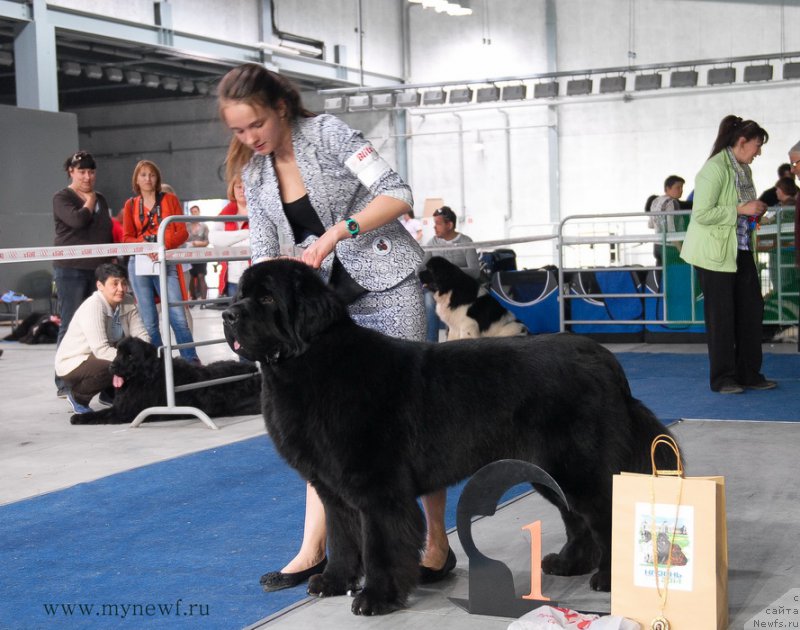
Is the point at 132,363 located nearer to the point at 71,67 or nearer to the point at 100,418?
the point at 100,418

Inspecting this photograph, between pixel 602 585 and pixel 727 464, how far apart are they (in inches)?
69.4

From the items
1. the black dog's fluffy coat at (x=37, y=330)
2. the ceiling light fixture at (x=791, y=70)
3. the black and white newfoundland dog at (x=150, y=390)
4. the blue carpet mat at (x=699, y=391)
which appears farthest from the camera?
the ceiling light fixture at (x=791, y=70)

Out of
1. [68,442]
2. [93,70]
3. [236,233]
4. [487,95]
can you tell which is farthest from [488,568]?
[93,70]

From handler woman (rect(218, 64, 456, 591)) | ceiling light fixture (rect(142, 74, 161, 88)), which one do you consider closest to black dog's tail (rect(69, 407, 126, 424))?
handler woman (rect(218, 64, 456, 591))

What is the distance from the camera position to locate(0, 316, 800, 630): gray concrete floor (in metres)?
2.51

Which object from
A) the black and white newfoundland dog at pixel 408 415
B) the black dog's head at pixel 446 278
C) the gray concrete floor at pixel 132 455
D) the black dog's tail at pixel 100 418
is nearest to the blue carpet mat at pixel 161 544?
the gray concrete floor at pixel 132 455

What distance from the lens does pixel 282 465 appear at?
4598mm

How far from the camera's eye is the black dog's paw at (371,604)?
2494 mm

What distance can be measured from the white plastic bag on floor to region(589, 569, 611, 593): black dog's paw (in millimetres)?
267

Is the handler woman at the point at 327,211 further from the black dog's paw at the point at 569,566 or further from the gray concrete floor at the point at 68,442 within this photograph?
the gray concrete floor at the point at 68,442

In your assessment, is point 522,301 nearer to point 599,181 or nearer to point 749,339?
point 749,339

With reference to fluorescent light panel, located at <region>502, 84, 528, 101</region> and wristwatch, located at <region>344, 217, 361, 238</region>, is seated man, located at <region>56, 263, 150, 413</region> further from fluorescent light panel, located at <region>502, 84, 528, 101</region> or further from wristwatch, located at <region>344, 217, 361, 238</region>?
fluorescent light panel, located at <region>502, 84, 528, 101</region>

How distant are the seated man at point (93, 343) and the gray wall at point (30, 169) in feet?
24.4

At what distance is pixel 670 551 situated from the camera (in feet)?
7.25
